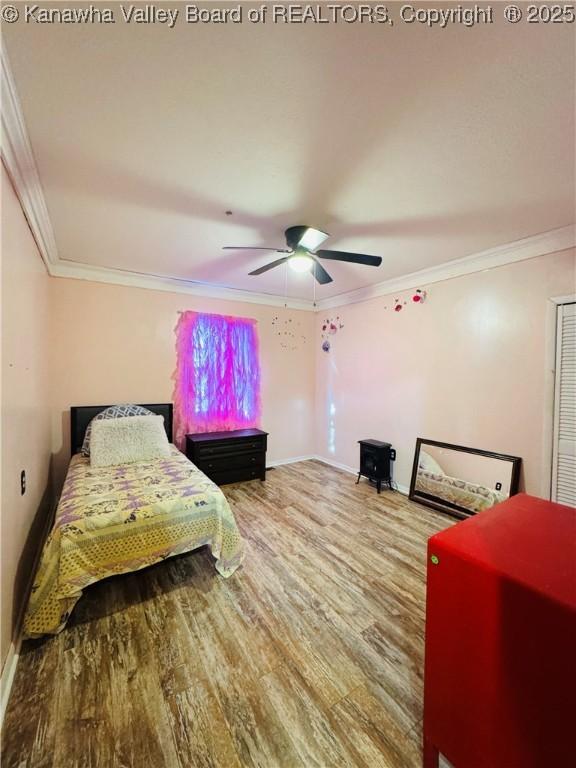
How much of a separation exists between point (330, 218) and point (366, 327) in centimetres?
206

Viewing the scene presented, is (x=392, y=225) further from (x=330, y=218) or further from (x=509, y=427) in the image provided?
(x=509, y=427)

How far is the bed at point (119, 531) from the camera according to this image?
1.62 m

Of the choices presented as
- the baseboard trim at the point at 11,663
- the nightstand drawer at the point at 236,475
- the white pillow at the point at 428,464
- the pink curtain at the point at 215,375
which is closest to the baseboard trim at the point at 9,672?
the baseboard trim at the point at 11,663

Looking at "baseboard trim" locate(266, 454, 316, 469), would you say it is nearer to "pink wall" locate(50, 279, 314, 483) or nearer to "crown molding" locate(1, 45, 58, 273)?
"pink wall" locate(50, 279, 314, 483)

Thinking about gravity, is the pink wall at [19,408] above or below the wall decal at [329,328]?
below

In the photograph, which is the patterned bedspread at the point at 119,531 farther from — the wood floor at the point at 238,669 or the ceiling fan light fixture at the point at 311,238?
the ceiling fan light fixture at the point at 311,238

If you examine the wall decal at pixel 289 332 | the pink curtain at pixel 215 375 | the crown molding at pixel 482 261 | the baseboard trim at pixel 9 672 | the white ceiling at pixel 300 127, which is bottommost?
the baseboard trim at pixel 9 672

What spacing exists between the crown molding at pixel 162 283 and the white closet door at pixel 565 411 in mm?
3107

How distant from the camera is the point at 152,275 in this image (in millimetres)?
3514

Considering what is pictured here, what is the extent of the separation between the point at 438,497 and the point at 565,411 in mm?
1386

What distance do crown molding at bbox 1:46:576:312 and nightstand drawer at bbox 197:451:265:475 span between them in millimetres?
2113

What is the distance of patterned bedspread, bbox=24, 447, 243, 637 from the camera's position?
1.62 meters

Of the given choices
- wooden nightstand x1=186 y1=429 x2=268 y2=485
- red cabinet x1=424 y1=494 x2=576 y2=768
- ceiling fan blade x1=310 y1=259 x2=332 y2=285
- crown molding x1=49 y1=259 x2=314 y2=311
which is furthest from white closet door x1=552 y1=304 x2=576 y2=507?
crown molding x1=49 y1=259 x2=314 y2=311

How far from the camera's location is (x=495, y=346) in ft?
9.26
